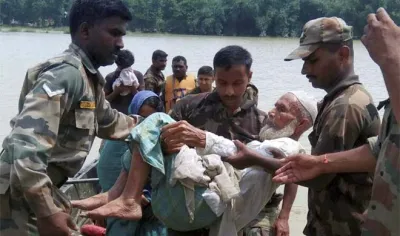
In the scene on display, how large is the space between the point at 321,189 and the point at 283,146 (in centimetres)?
30

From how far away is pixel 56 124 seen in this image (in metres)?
2.95

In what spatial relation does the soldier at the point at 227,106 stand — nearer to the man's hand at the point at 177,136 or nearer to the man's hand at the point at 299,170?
the man's hand at the point at 177,136

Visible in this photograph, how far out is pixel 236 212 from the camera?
3.52m

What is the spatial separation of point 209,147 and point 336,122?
0.67m

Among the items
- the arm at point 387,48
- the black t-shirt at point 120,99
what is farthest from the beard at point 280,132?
the black t-shirt at point 120,99

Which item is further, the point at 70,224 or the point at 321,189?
the point at 321,189

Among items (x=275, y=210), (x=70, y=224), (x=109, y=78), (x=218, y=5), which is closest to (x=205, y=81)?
(x=109, y=78)

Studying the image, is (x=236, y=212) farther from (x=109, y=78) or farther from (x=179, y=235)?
(x=109, y=78)

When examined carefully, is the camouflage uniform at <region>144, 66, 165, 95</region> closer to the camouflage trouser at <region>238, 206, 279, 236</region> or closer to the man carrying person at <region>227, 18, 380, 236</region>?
the camouflage trouser at <region>238, 206, 279, 236</region>

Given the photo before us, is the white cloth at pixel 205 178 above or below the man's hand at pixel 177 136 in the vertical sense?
below

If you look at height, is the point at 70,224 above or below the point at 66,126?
below

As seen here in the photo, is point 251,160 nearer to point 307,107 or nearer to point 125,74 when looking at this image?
point 307,107

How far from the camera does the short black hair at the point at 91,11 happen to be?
3.26 metres

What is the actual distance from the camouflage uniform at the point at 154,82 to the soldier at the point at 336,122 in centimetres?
607
